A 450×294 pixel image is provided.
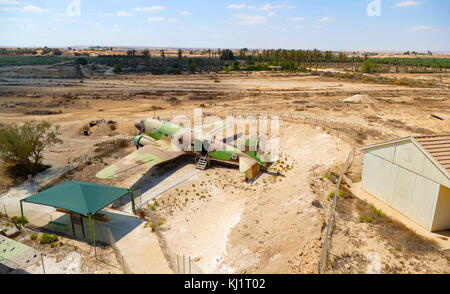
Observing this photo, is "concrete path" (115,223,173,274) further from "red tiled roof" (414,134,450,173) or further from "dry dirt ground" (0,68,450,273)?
"red tiled roof" (414,134,450,173)

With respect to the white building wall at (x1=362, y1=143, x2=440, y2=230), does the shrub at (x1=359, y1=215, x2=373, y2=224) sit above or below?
below

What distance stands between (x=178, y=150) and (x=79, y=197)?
49.3 feet

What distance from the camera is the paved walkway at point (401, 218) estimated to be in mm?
18922

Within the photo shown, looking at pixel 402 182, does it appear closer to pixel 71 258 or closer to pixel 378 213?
pixel 378 213

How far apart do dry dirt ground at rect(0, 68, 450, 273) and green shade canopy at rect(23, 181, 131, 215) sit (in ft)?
15.0

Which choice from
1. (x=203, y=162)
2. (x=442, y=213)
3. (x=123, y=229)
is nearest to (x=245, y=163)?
(x=203, y=162)

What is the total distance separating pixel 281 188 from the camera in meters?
27.8

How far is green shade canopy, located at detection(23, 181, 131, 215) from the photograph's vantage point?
2119 cm

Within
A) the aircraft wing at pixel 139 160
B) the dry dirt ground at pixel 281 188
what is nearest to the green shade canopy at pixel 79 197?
the aircraft wing at pixel 139 160

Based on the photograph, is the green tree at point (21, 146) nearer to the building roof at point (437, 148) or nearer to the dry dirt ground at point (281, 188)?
the dry dirt ground at point (281, 188)

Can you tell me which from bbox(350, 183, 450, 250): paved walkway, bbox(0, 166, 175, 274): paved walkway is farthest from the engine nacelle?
bbox(350, 183, 450, 250): paved walkway

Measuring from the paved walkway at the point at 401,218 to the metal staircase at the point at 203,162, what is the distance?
15.5 m

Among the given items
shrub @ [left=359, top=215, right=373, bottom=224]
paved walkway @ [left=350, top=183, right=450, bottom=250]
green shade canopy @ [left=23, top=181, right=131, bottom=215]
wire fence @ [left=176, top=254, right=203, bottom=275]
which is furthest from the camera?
green shade canopy @ [left=23, top=181, right=131, bottom=215]
